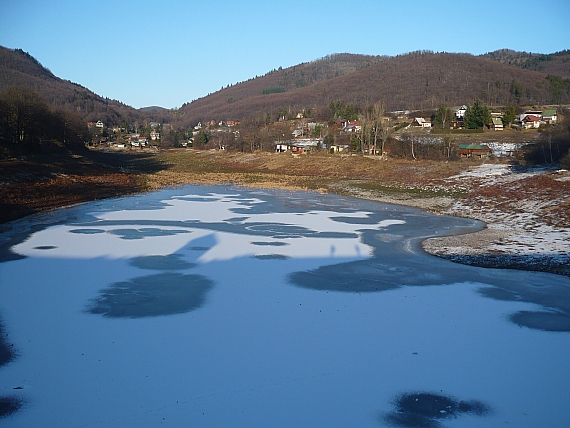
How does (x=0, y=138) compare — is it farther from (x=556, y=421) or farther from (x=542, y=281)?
(x=556, y=421)

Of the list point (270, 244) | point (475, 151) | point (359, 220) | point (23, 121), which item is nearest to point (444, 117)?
point (475, 151)

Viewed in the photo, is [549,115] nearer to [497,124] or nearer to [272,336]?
[497,124]

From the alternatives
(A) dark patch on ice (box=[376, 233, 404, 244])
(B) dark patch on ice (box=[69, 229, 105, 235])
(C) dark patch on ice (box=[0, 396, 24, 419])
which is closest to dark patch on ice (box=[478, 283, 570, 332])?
(A) dark patch on ice (box=[376, 233, 404, 244])

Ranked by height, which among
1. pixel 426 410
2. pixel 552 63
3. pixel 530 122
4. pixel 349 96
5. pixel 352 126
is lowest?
pixel 426 410

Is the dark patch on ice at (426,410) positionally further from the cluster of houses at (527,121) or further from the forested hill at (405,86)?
the forested hill at (405,86)

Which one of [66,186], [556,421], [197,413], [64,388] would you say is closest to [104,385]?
[64,388]
